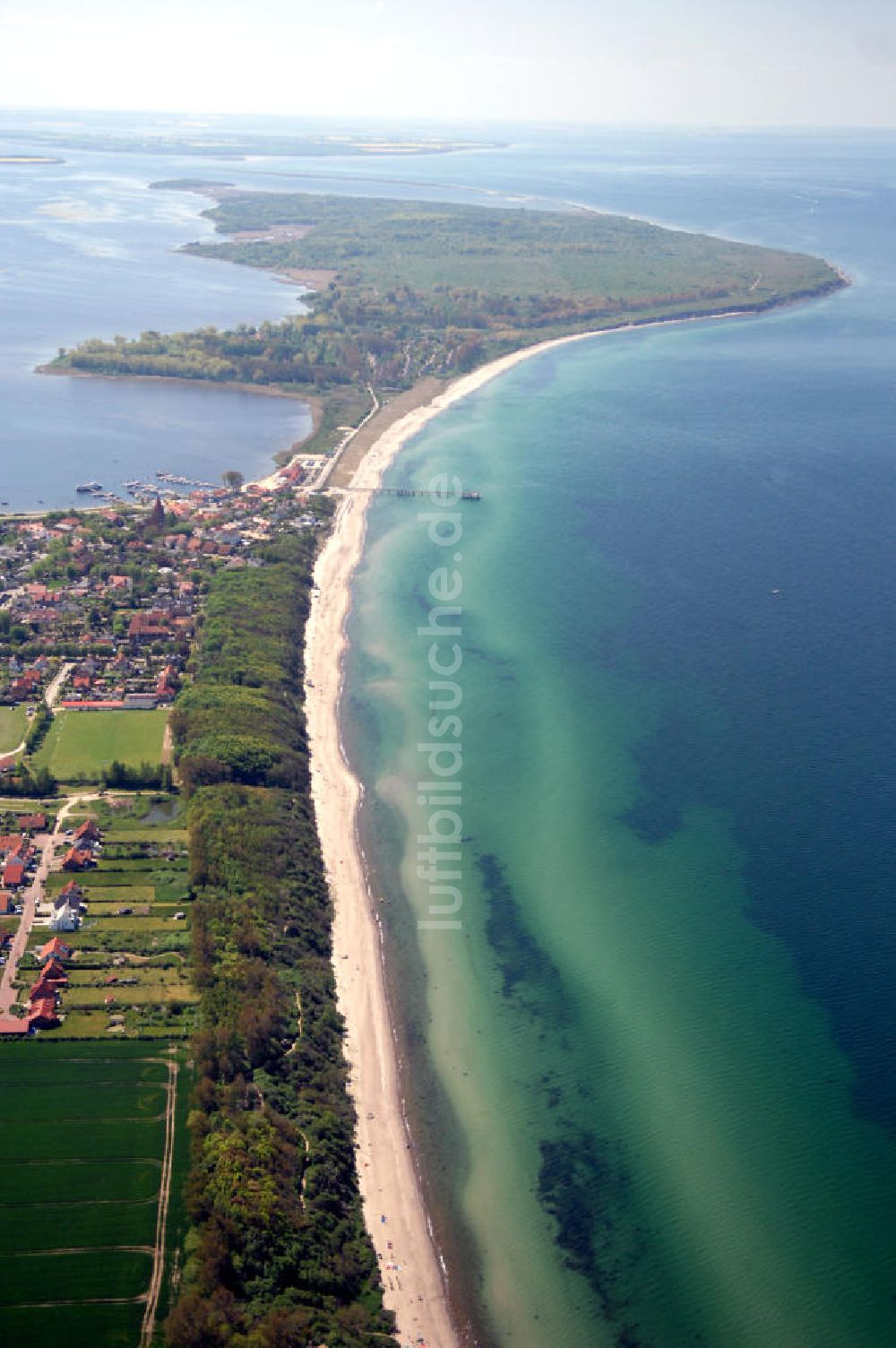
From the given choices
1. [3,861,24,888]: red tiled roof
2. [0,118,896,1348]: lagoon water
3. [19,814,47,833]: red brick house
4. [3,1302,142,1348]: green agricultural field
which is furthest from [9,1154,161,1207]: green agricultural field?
[19,814,47,833]: red brick house

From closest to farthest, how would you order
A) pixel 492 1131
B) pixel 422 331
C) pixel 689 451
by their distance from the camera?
pixel 492 1131, pixel 689 451, pixel 422 331

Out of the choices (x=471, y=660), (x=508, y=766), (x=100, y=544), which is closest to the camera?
(x=508, y=766)

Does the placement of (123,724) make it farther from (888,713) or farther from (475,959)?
(888,713)

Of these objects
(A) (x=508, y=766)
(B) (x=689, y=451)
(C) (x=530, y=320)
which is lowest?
(A) (x=508, y=766)

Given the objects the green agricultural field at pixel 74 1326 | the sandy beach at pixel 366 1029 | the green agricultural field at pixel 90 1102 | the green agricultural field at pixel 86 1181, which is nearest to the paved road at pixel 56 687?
the sandy beach at pixel 366 1029

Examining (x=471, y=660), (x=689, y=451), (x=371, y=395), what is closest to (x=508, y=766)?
(x=471, y=660)

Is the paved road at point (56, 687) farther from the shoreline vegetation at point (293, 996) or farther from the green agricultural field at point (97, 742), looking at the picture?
the shoreline vegetation at point (293, 996)
